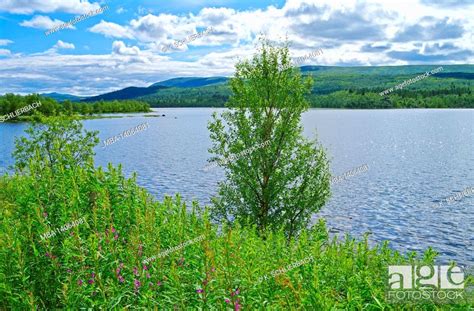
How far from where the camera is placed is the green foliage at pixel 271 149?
3278cm

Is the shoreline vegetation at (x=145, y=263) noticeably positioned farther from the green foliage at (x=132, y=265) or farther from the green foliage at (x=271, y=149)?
the green foliage at (x=271, y=149)

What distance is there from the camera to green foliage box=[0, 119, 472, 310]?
7250mm

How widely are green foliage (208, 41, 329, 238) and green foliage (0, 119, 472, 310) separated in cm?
2211

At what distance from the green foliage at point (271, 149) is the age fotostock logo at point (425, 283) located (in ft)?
79.8

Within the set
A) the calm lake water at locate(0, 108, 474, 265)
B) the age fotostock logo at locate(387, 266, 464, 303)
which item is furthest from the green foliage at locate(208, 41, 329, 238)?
the age fotostock logo at locate(387, 266, 464, 303)

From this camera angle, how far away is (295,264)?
9.21 metres

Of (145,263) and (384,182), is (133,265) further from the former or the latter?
(384,182)

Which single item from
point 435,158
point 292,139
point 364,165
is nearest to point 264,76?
point 292,139

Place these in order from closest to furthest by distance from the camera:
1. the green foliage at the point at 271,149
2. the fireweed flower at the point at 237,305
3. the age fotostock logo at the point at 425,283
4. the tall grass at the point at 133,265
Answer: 1. the fireweed flower at the point at 237,305
2. the tall grass at the point at 133,265
3. the age fotostock logo at the point at 425,283
4. the green foliage at the point at 271,149

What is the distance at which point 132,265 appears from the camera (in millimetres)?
8062

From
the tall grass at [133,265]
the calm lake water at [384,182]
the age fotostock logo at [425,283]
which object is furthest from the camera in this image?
the calm lake water at [384,182]

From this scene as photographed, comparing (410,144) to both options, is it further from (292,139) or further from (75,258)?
(75,258)

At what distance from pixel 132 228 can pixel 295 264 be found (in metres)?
3.40

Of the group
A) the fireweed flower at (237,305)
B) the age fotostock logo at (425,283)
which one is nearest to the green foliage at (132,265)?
the fireweed flower at (237,305)
